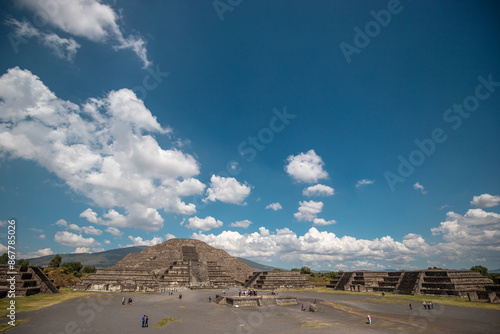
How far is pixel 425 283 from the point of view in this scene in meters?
43.2

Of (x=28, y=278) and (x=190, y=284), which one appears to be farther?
(x=190, y=284)

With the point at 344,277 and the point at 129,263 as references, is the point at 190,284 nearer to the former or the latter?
the point at 129,263

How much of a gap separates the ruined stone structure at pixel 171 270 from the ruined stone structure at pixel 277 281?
6.80 metres

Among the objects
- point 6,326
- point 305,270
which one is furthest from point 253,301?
point 305,270

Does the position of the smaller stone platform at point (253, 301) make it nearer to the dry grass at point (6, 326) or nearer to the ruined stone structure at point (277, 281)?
the dry grass at point (6, 326)

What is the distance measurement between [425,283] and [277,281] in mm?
29634

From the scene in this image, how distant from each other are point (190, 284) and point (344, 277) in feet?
121

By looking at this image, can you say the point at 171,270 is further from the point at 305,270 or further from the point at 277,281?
the point at 305,270

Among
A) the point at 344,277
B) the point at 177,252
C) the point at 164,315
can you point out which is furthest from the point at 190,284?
the point at 344,277

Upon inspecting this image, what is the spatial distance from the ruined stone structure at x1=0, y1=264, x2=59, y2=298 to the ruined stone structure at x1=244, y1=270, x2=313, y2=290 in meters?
39.0

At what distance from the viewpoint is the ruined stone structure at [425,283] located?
3880cm

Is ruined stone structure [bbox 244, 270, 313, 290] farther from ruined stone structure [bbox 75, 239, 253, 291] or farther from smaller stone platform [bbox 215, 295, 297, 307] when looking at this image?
smaller stone platform [bbox 215, 295, 297, 307]

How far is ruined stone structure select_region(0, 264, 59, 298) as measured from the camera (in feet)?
110

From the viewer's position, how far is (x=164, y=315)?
24.1 meters
